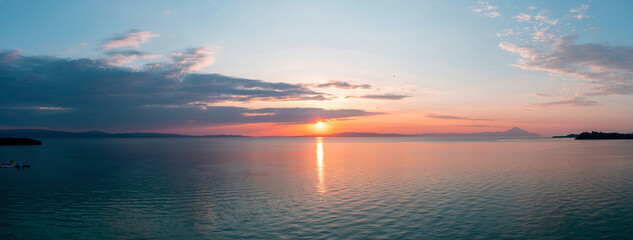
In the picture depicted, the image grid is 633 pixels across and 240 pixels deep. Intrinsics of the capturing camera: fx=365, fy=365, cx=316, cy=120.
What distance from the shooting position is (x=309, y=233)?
82.1ft

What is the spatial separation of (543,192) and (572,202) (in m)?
Result: 5.84

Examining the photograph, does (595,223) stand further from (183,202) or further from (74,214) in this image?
(74,214)

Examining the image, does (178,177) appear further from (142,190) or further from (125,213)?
(125,213)

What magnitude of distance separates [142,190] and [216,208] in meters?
15.7

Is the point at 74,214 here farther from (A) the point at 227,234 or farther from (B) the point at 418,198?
(B) the point at 418,198

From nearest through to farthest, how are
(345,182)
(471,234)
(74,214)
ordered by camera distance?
(471,234), (74,214), (345,182)

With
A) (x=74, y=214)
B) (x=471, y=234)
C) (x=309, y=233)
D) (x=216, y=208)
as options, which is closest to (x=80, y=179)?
(x=74, y=214)

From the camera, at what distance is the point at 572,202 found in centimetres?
3525

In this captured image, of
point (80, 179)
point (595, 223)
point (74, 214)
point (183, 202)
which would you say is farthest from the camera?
point (80, 179)

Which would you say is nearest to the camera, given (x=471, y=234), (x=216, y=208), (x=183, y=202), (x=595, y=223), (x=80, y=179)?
(x=471, y=234)

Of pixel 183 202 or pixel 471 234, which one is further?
pixel 183 202

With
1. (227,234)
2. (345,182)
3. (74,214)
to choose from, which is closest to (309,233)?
(227,234)

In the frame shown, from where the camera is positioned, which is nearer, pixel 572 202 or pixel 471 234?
pixel 471 234

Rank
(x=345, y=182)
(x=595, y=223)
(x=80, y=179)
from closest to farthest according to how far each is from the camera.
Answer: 1. (x=595, y=223)
2. (x=345, y=182)
3. (x=80, y=179)
